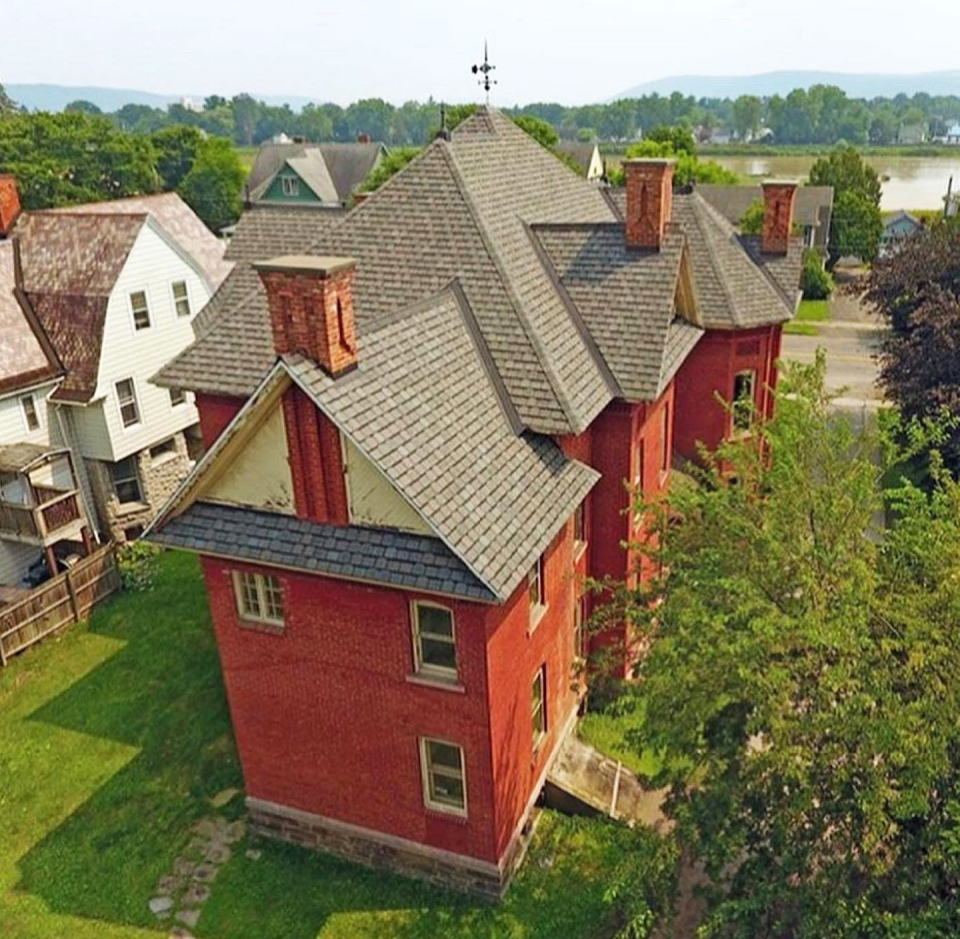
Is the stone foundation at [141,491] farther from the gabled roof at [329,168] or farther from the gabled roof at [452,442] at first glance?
the gabled roof at [329,168]

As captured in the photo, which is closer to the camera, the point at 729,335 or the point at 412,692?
the point at 412,692

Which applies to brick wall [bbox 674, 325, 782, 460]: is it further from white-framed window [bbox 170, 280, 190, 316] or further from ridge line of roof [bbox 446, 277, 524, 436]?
white-framed window [bbox 170, 280, 190, 316]

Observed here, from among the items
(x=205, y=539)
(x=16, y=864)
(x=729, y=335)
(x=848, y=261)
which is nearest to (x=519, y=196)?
(x=729, y=335)

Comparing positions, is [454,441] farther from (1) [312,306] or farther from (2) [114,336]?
(2) [114,336]

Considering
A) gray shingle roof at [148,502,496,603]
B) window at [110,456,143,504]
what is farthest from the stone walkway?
window at [110,456,143,504]

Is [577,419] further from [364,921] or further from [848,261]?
[848,261]
